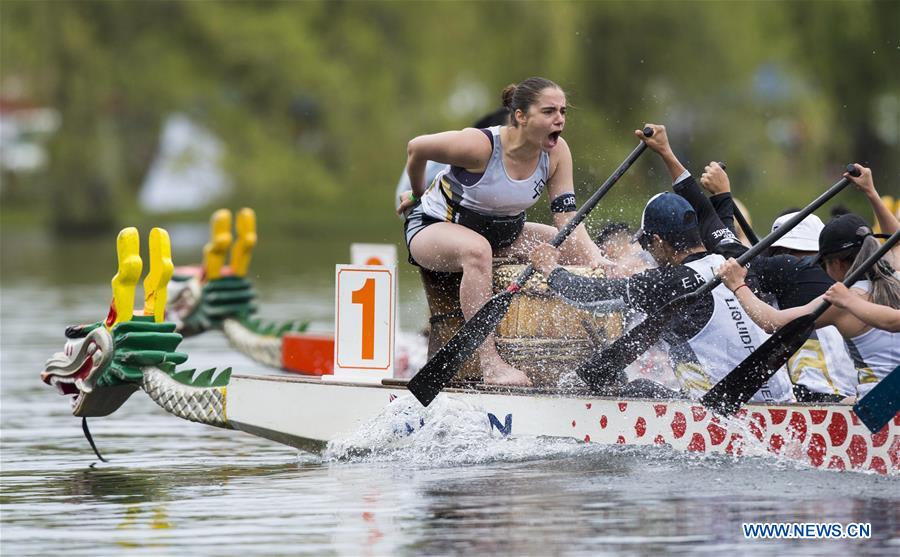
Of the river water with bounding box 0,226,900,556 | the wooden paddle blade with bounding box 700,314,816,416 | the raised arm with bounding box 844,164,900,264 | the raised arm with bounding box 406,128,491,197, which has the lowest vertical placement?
the river water with bounding box 0,226,900,556

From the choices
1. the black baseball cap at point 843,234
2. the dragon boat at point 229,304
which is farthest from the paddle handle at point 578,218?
the dragon boat at point 229,304

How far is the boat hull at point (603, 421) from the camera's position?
7.70 metres

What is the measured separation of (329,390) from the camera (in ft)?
30.3

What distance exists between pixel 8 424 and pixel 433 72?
23.1 meters

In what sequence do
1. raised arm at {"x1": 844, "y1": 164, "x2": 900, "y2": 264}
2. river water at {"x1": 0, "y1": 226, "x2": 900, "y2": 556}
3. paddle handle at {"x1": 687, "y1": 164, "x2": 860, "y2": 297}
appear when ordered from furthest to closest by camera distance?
1. raised arm at {"x1": 844, "y1": 164, "x2": 900, "y2": 264}
2. paddle handle at {"x1": 687, "y1": 164, "x2": 860, "y2": 297}
3. river water at {"x1": 0, "y1": 226, "x2": 900, "y2": 556}

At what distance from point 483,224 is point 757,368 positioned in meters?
1.85

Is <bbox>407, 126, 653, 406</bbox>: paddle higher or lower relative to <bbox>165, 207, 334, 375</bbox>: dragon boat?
lower

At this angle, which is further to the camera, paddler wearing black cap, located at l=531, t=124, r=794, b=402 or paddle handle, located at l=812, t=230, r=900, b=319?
paddler wearing black cap, located at l=531, t=124, r=794, b=402

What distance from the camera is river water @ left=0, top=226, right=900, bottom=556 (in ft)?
21.6

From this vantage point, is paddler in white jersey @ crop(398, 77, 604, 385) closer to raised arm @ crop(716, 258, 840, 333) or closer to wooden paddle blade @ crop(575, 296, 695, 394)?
wooden paddle blade @ crop(575, 296, 695, 394)

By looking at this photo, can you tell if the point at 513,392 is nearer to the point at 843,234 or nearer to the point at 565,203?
the point at 565,203

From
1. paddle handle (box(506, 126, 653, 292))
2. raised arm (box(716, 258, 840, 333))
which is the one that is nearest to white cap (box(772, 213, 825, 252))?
paddle handle (box(506, 126, 653, 292))

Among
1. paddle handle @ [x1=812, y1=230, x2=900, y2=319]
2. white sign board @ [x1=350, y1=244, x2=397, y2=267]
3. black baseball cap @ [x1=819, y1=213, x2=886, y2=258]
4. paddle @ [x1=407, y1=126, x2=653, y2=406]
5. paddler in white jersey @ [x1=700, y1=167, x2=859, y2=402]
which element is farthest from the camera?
white sign board @ [x1=350, y1=244, x2=397, y2=267]

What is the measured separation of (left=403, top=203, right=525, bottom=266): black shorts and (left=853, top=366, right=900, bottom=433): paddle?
2393mm
